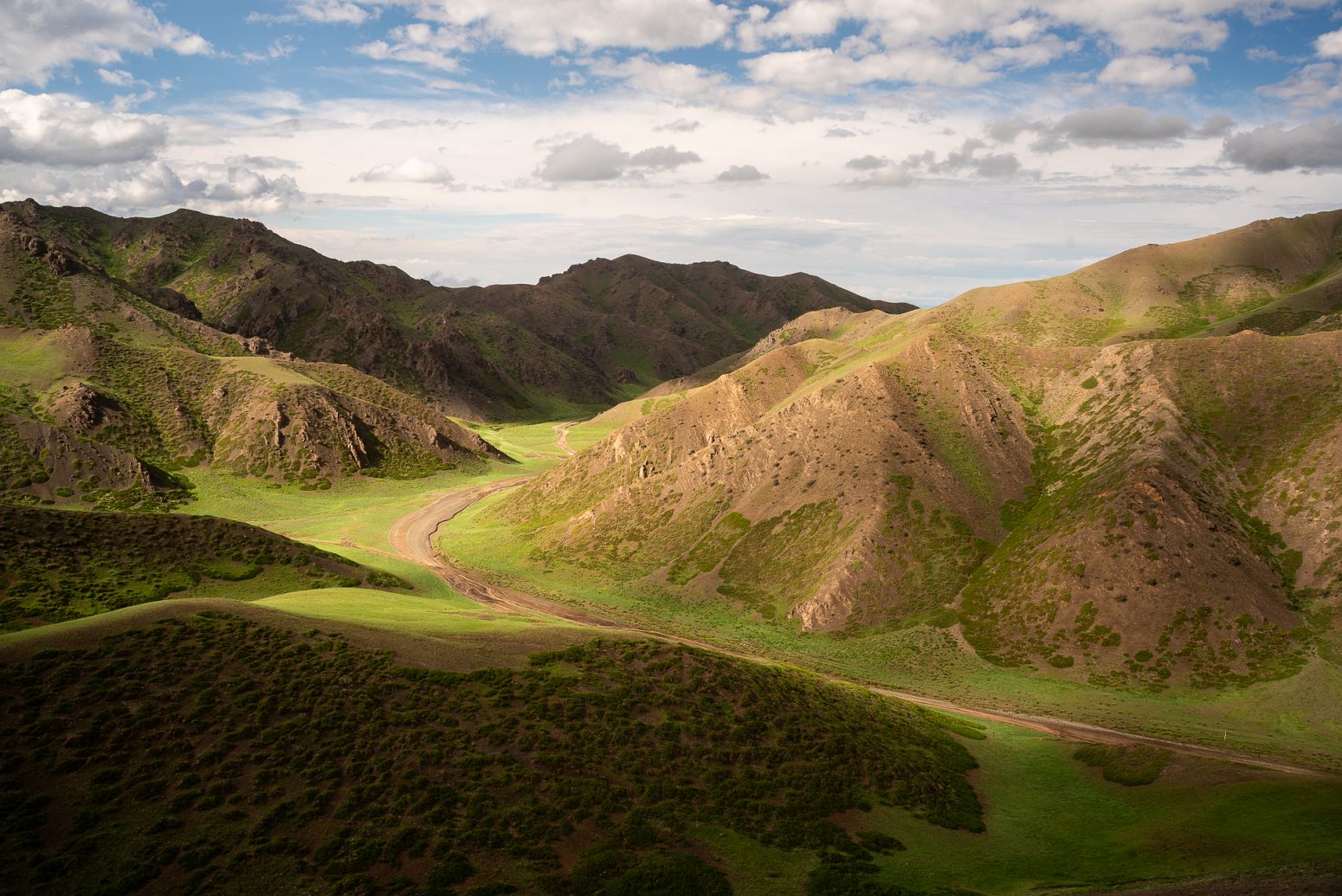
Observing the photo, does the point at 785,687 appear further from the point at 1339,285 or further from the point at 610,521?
the point at 1339,285

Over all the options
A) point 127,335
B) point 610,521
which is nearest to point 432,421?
point 127,335

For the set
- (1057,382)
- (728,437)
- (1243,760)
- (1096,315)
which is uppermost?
(1096,315)

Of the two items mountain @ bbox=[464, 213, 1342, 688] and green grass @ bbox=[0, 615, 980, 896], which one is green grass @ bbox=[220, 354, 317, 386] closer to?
mountain @ bbox=[464, 213, 1342, 688]

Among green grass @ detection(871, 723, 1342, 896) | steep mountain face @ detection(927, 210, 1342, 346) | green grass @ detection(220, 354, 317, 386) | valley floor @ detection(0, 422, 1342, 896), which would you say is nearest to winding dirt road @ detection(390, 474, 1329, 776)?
valley floor @ detection(0, 422, 1342, 896)

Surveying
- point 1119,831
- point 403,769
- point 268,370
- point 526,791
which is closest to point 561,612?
point 403,769

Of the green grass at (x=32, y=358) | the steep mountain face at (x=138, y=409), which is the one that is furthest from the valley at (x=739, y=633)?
the steep mountain face at (x=138, y=409)

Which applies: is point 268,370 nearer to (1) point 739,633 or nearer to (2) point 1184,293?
(1) point 739,633
